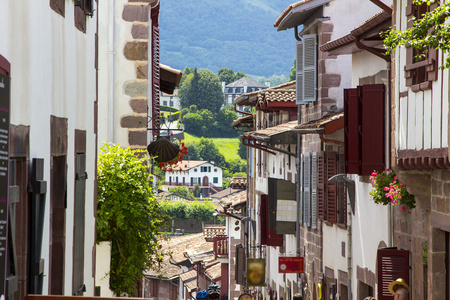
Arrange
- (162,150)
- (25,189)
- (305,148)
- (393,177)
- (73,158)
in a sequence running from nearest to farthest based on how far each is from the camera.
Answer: (25,189)
(73,158)
(393,177)
(162,150)
(305,148)

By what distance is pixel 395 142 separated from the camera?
34.8ft

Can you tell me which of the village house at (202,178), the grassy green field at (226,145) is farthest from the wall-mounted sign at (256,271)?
the grassy green field at (226,145)

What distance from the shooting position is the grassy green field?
18388cm

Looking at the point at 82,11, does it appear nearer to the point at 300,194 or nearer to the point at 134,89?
the point at 134,89

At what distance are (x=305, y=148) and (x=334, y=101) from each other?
2294 millimetres

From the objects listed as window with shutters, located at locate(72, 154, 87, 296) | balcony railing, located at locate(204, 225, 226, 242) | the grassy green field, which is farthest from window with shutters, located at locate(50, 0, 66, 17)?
the grassy green field

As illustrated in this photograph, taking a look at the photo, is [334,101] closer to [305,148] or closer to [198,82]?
[305,148]

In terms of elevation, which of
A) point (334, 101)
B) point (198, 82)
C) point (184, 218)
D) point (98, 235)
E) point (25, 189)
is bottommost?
point (184, 218)

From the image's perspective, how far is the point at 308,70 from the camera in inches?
794

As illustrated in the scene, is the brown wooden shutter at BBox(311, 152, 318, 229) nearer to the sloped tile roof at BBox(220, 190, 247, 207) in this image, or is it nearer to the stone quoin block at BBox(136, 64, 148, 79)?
the stone quoin block at BBox(136, 64, 148, 79)

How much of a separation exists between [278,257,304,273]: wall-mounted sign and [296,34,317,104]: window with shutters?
397cm

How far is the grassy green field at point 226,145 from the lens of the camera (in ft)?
603

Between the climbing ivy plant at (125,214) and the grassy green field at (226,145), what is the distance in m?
170

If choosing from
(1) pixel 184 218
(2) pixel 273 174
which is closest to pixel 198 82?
(1) pixel 184 218
